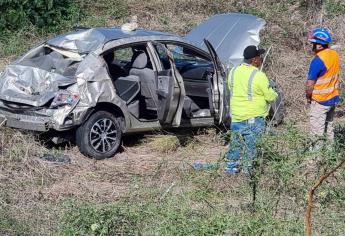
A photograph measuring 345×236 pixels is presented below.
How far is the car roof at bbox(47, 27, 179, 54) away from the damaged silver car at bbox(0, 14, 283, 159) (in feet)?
0.04

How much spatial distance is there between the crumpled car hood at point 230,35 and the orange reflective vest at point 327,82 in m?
1.98

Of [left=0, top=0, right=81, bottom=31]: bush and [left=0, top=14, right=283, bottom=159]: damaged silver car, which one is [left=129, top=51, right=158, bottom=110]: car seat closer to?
[left=0, top=14, right=283, bottom=159]: damaged silver car

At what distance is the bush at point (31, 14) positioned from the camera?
14.9 m

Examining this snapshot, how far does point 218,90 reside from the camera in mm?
9906

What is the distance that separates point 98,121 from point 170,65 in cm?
115

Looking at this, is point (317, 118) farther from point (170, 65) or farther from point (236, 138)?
point (236, 138)

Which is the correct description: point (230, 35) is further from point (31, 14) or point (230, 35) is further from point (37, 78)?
point (31, 14)

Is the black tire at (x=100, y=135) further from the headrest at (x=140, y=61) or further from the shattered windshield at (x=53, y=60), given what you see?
the headrest at (x=140, y=61)

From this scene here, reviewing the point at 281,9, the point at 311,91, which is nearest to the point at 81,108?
the point at 311,91

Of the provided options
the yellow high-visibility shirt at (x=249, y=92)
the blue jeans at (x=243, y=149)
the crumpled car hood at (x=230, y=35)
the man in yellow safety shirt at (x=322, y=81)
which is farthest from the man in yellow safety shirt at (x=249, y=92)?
the crumpled car hood at (x=230, y=35)

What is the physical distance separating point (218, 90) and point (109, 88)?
4.99ft

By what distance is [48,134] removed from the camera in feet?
30.8

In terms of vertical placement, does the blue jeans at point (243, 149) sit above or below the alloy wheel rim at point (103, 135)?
above

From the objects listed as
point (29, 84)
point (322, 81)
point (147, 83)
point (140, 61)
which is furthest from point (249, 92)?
point (29, 84)
